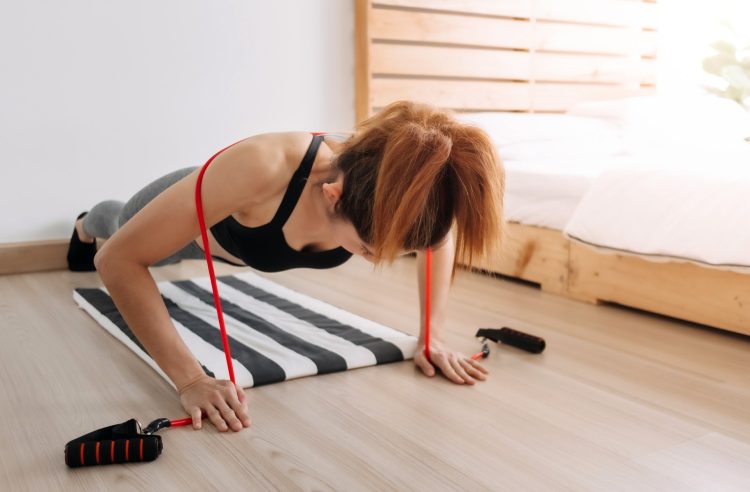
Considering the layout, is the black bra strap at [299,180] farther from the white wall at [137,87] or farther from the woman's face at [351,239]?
the white wall at [137,87]

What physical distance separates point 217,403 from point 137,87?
1.91m

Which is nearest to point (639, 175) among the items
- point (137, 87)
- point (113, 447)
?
point (113, 447)

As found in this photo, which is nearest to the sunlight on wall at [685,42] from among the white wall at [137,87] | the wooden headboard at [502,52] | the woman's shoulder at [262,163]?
the wooden headboard at [502,52]

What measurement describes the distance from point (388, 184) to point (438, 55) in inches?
101

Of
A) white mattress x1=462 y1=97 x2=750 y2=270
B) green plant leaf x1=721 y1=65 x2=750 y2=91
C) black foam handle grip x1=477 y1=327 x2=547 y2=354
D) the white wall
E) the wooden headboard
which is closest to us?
black foam handle grip x1=477 y1=327 x2=547 y2=354

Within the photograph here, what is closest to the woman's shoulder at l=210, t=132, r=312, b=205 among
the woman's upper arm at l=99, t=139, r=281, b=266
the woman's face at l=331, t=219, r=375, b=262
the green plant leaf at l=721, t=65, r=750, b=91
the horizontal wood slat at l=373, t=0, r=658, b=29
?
the woman's upper arm at l=99, t=139, r=281, b=266

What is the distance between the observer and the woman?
1.10 m

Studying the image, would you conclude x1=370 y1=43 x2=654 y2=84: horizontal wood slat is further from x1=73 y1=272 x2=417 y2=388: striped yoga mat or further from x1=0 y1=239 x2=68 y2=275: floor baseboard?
x1=0 y1=239 x2=68 y2=275: floor baseboard

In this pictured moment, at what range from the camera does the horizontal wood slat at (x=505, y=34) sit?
131 inches

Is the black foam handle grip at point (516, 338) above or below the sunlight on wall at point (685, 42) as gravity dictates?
below

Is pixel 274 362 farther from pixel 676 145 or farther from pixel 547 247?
pixel 676 145

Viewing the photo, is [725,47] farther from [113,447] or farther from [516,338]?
[113,447]

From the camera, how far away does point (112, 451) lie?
1144 mm

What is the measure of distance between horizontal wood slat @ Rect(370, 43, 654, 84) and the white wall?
221mm
